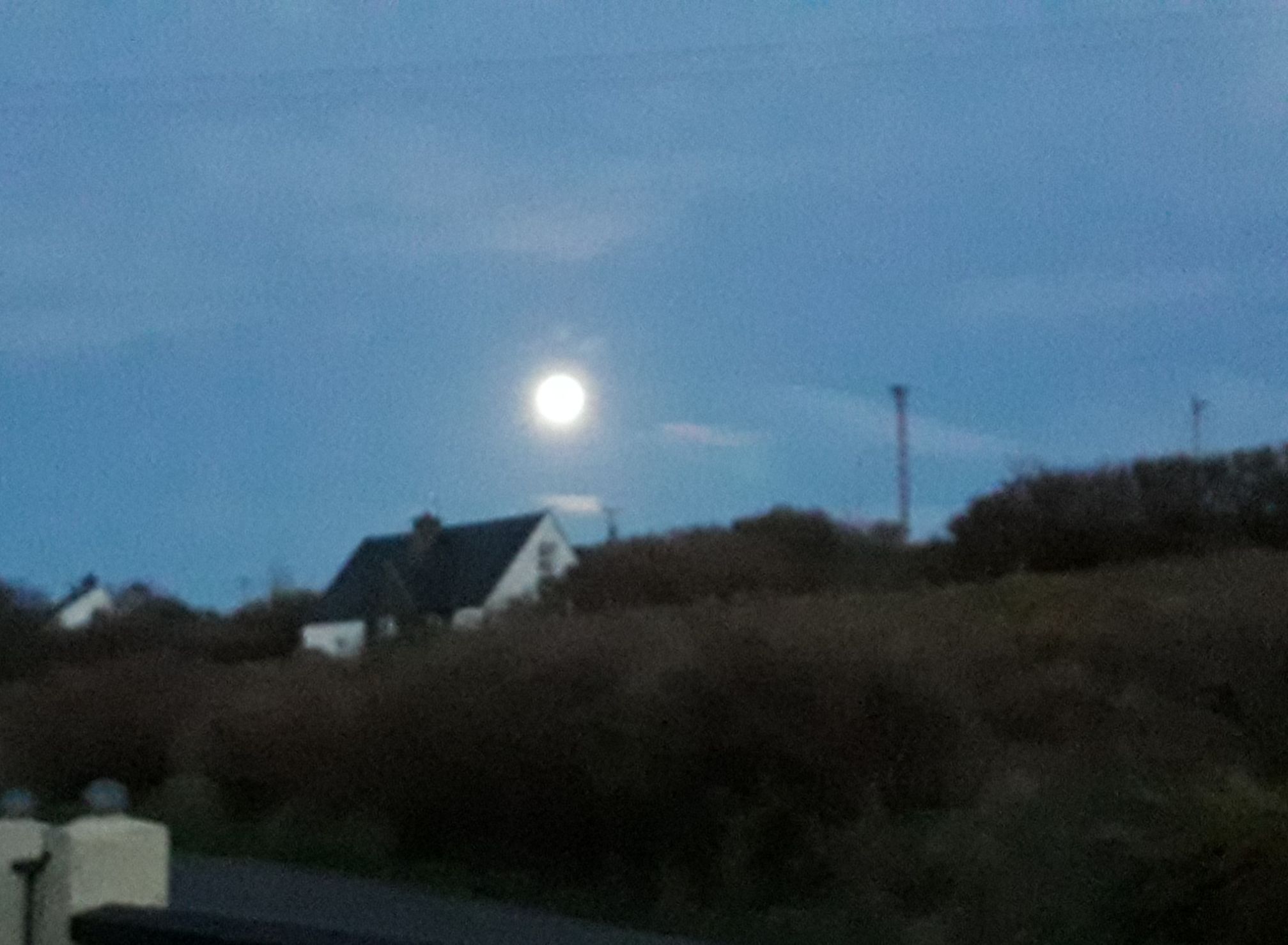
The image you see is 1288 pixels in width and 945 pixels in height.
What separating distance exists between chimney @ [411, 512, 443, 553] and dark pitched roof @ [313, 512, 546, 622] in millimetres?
49

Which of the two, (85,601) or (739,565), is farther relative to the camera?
(85,601)

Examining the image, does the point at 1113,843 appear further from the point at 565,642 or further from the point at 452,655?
the point at 452,655

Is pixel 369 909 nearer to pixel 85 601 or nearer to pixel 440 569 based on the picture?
pixel 440 569

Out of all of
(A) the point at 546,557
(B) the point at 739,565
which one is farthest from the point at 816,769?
(A) the point at 546,557

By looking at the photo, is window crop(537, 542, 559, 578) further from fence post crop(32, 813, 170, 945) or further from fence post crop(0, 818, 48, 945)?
fence post crop(32, 813, 170, 945)

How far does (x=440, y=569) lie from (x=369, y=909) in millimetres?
38978

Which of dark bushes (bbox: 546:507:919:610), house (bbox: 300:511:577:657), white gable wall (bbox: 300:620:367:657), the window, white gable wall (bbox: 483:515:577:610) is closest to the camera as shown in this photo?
dark bushes (bbox: 546:507:919:610)

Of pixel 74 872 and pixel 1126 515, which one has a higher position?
pixel 1126 515

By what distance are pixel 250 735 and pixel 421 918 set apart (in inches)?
322

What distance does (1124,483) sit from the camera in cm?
3250

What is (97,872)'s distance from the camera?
588 cm

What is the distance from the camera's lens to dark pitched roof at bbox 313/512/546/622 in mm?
50406

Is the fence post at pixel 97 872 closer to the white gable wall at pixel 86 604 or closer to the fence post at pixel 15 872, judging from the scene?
the fence post at pixel 15 872

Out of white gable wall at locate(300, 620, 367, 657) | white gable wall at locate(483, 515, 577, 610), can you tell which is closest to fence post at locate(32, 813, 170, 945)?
white gable wall at locate(300, 620, 367, 657)
